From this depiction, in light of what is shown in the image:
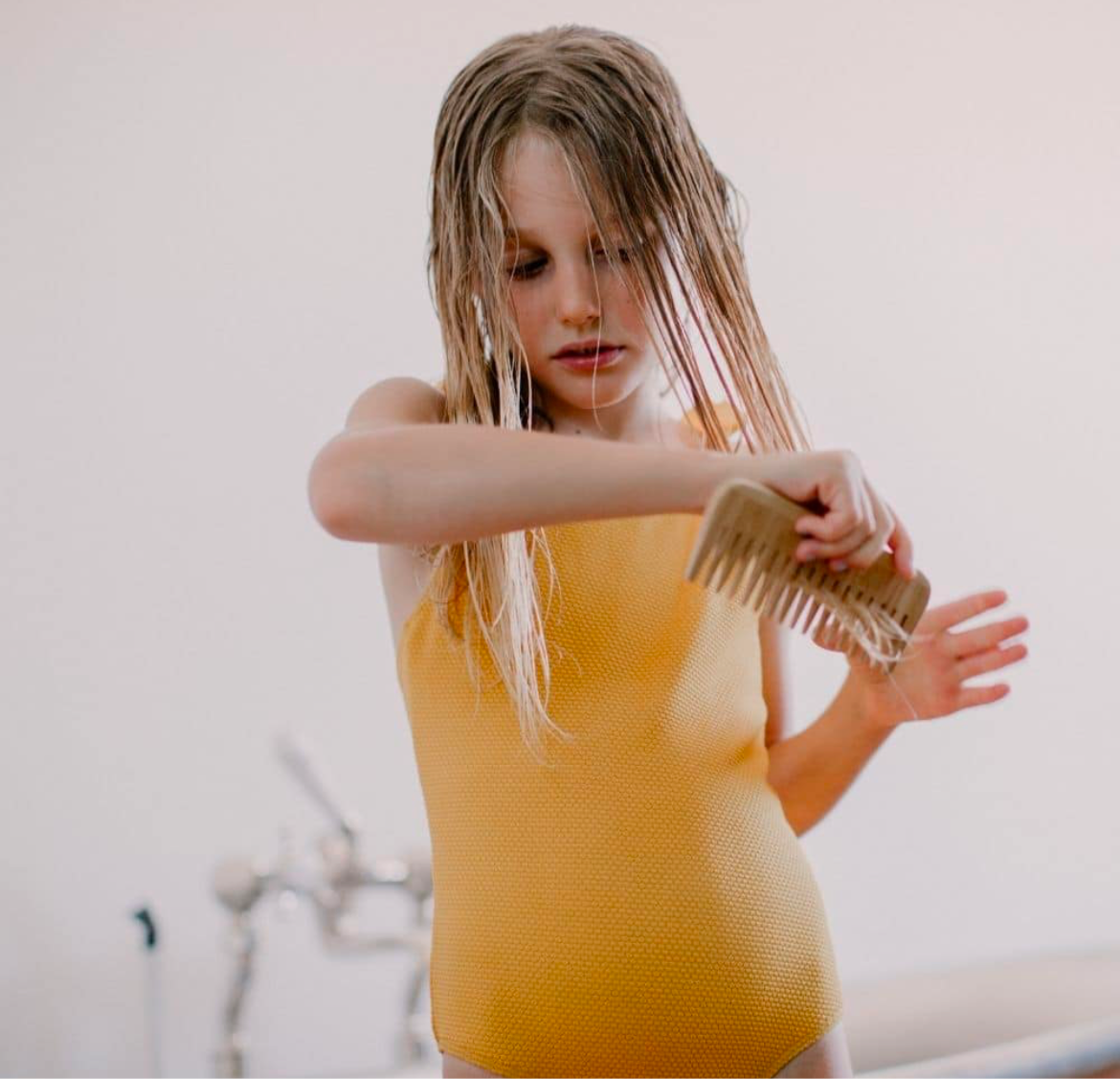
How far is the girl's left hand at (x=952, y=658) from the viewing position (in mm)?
797

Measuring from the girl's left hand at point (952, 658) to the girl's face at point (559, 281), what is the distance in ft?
0.67

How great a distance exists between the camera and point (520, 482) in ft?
2.01

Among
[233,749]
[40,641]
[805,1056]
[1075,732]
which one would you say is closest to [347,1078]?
[233,749]

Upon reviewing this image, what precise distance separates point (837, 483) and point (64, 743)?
57.2 inches

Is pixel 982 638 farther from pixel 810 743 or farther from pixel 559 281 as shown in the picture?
pixel 559 281

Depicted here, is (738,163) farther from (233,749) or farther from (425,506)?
(425,506)

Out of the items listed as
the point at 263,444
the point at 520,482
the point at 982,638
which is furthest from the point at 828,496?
the point at 263,444

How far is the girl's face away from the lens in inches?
31.1

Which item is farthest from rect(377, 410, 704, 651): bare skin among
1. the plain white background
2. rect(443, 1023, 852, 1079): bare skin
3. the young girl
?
the plain white background

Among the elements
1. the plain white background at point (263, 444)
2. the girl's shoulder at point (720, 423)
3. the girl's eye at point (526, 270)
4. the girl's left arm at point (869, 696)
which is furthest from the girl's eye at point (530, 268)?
the plain white background at point (263, 444)

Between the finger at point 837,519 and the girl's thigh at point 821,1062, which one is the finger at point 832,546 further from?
the girl's thigh at point 821,1062

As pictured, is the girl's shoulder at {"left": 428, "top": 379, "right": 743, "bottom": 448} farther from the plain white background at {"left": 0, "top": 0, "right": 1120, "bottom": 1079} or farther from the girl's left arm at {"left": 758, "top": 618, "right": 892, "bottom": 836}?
the plain white background at {"left": 0, "top": 0, "right": 1120, "bottom": 1079}

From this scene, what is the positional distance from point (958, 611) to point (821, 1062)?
250mm

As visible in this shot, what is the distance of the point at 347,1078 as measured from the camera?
1.66m
